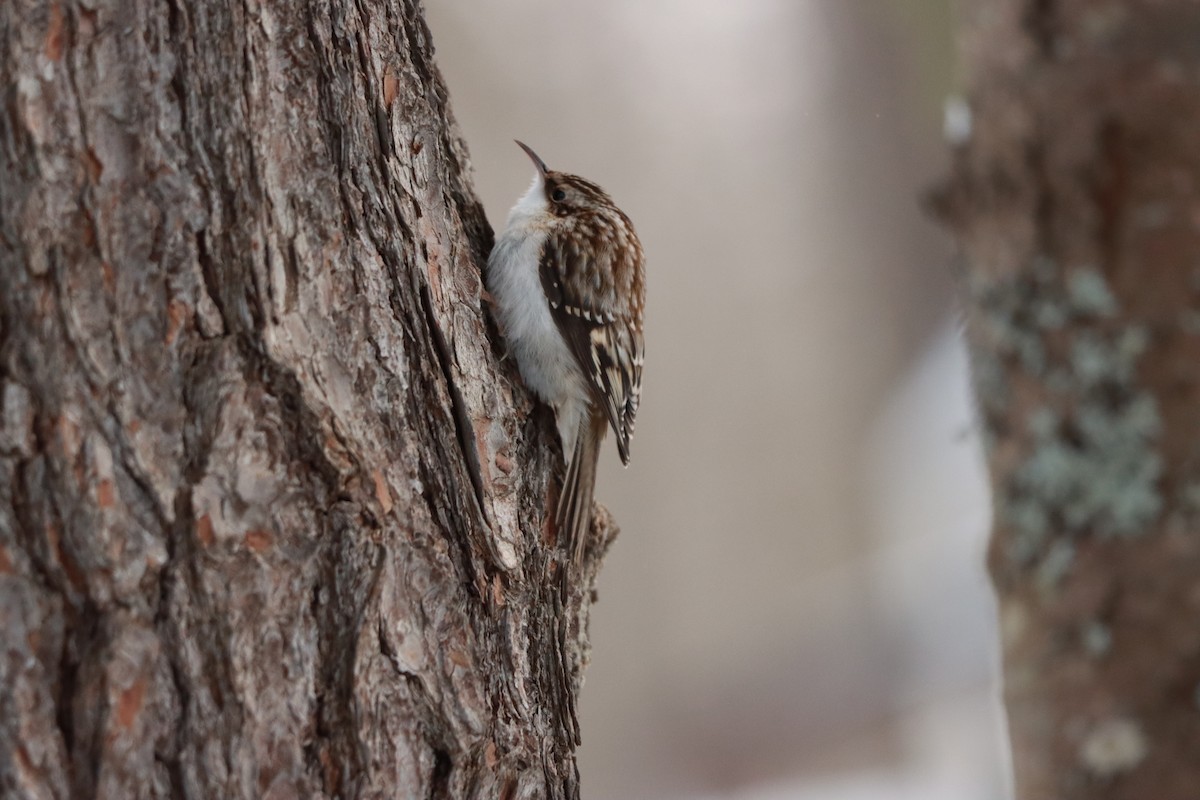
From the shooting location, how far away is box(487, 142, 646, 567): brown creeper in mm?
2152

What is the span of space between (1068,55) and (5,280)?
116cm

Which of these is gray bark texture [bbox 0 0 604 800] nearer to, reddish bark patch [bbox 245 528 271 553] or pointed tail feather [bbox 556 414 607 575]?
reddish bark patch [bbox 245 528 271 553]

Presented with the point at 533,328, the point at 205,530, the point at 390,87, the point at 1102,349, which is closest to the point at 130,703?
the point at 205,530

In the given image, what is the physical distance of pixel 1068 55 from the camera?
758mm

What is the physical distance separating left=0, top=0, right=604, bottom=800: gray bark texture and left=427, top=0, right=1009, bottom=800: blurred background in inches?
101

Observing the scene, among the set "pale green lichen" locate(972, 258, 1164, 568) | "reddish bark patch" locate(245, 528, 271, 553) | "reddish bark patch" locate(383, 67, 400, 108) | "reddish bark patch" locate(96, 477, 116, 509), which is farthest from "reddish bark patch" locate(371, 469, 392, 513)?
"pale green lichen" locate(972, 258, 1164, 568)

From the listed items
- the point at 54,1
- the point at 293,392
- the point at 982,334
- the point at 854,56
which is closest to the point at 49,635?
the point at 293,392

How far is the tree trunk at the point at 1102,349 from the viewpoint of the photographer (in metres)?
0.74

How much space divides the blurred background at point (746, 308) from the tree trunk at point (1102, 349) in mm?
3200

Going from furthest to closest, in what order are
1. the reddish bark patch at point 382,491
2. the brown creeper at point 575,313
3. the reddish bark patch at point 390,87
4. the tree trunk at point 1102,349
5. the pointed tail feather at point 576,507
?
1. the brown creeper at point 575,313
2. the pointed tail feather at point 576,507
3. the reddish bark patch at point 390,87
4. the reddish bark patch at point 382,491
5. the tree trunk at point 1102,349

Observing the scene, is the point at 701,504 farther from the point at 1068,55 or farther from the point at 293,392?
the point at 1068,55

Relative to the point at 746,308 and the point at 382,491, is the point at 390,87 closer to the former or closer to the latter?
the point at 382,491

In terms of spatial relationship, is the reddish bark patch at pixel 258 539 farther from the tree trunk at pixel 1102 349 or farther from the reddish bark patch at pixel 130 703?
the tree trunk at pixel 1102 349

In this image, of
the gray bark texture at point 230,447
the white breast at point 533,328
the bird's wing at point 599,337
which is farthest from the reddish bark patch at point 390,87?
the bird's wing at point 599,337
